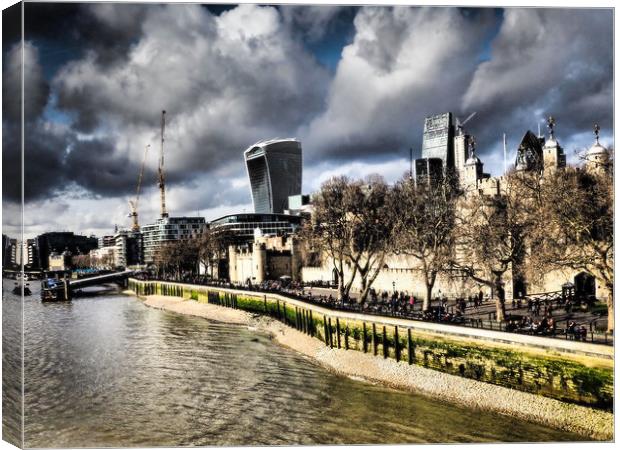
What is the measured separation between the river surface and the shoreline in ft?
2.36

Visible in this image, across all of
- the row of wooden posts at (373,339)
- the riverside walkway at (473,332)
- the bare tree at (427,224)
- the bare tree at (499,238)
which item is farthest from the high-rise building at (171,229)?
the bare tree at (499,238)

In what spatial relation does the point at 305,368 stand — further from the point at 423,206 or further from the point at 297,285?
the point at 297,285

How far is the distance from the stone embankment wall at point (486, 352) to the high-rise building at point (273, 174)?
140 metres

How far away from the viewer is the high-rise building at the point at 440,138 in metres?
188

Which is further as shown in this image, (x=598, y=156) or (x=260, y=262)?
(x=260, y=262)

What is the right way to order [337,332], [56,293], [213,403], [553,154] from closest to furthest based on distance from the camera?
[213,403] → [337,332] → [553,154] → [56,293]

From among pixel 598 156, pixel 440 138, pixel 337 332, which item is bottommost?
pixel 337 332

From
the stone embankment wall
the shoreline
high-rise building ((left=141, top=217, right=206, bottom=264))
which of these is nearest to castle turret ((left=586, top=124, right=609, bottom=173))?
the stone embankment wall

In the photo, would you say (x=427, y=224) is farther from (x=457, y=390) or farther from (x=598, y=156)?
(x=457, y=390)

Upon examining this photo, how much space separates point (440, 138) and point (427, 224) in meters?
155

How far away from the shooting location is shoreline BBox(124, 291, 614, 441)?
2295 centimetres

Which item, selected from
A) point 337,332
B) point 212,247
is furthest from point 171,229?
point 337,332

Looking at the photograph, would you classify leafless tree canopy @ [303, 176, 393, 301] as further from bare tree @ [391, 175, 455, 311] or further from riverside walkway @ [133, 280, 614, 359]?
riverside walkway @ [133, 280, 614, 359]

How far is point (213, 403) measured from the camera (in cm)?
2769
